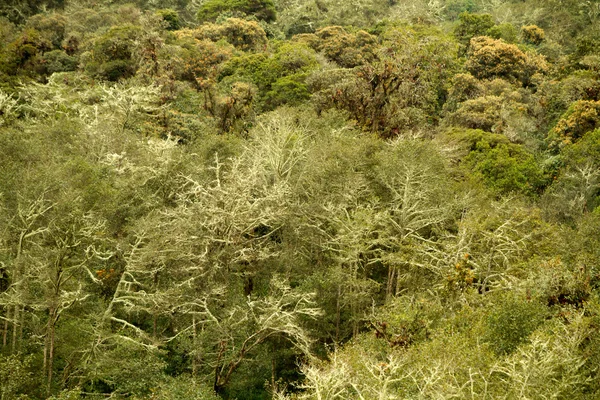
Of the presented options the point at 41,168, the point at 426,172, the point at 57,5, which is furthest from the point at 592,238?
the point at 57,5

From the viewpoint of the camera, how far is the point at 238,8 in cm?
6662

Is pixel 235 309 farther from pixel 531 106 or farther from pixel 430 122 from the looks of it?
pixel 531 106

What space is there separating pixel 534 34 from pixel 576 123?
28766 mm

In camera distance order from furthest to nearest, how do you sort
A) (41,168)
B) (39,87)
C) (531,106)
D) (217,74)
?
(217,74) → (531,106) → (39,87) → (41,168)

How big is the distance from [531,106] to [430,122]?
8.19 m

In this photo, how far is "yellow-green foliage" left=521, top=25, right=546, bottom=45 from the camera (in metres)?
57.9

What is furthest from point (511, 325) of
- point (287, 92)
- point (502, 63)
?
point (502, 63)

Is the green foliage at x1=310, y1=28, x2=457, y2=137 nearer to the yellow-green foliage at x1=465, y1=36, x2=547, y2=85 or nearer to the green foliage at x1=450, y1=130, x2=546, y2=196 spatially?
the yellow-green foliage at x1=465, y1=36, x2=547, y2=85

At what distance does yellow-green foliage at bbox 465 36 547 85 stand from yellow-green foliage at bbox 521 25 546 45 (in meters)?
11.3

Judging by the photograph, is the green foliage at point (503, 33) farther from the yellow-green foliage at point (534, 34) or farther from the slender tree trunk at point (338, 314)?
the slender tree trunk at point (338, 314)

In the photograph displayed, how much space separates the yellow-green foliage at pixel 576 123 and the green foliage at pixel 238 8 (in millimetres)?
43838

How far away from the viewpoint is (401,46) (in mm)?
48312

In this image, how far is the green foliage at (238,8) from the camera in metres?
66.6

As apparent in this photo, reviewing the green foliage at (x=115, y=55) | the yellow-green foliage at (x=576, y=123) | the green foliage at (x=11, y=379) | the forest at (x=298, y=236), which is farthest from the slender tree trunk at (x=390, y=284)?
the green foliage at (x=115, y=55)
